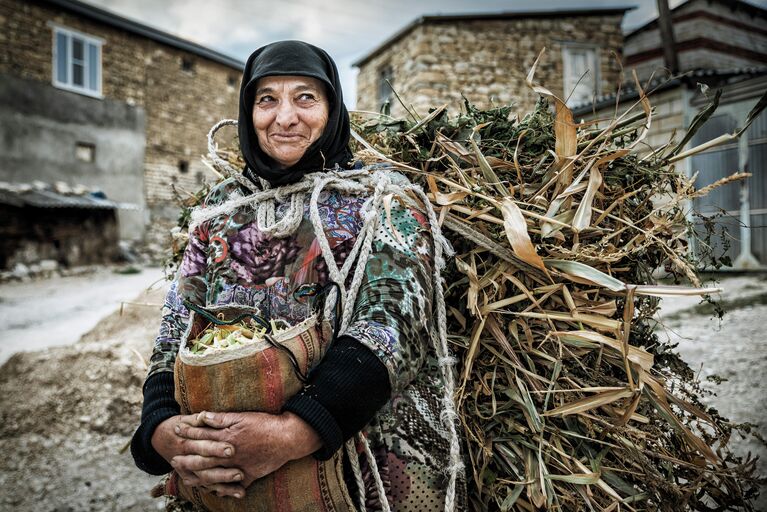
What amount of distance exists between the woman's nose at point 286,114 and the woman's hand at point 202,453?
99 cm

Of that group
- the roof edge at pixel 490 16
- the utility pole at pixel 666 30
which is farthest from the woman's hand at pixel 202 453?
the roof edge at pixel 490 16

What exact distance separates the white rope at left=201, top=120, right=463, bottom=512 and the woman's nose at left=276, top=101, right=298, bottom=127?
0.65 feet

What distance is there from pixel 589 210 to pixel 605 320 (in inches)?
15.2

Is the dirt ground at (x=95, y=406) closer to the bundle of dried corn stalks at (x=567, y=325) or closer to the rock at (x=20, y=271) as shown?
the bundle of dried corn stalks at (x=567, y=325)

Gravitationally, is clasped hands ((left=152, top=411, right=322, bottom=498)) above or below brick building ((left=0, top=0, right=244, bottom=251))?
below

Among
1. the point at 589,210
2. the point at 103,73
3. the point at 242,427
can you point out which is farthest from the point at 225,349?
the point at 103,73

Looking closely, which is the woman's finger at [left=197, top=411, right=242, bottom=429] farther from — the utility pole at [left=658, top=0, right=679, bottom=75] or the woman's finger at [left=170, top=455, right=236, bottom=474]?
the utility pole at [left=658, top=0, right=679, bottom=75]

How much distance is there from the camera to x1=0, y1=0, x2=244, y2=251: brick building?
14.1 m

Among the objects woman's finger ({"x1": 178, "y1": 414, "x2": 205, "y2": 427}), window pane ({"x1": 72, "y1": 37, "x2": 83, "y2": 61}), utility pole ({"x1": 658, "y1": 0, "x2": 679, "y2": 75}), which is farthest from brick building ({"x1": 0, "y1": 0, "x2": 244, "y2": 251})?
woman's finger ({"x1": 178, "y1": 414, "x2": 205, "y2": 427})

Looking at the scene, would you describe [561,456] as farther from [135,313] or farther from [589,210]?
[135,313]

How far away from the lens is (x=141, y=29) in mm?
15977

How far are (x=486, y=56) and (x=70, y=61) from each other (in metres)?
13.5

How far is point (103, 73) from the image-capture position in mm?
15703

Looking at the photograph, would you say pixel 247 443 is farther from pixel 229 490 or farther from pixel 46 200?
pixel 46 200
